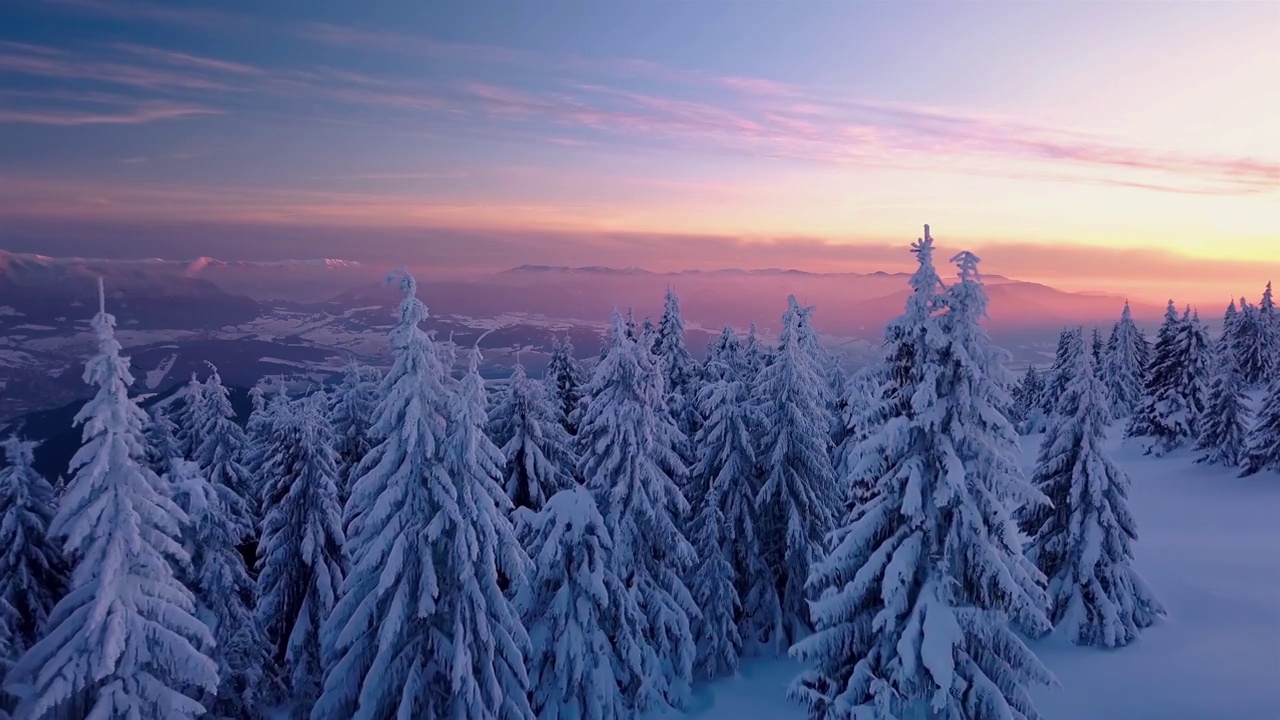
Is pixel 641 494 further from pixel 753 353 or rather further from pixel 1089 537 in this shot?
pixel 753 353

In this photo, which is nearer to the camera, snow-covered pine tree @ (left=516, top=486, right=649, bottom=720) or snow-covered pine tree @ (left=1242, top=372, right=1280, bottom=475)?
snow-covered pine tree @ (left=516, top=486, right=649, bottom=720)

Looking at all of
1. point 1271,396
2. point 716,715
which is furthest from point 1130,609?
point 1271,396

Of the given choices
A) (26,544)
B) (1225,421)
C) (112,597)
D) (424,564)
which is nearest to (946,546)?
(424,564)

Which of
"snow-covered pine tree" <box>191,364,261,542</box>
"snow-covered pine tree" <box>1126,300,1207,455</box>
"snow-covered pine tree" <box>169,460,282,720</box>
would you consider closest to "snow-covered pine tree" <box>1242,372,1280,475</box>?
"snow-covered pine tree" <box>1126,300,1207,455</box>

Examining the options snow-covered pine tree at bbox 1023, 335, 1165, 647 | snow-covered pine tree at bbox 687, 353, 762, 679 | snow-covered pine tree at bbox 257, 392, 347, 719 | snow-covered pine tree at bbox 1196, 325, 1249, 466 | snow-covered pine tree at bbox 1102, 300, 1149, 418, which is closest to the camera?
snow-covered pine tree at bbox 257, 392, 347, 719

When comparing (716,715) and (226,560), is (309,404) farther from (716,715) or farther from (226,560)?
(716,715)

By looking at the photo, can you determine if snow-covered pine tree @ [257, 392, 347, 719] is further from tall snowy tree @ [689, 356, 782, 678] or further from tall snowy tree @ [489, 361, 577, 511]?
tall snowy tree @ [689, 356, 782, 678]

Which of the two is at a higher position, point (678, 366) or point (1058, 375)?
point (678, 366)
